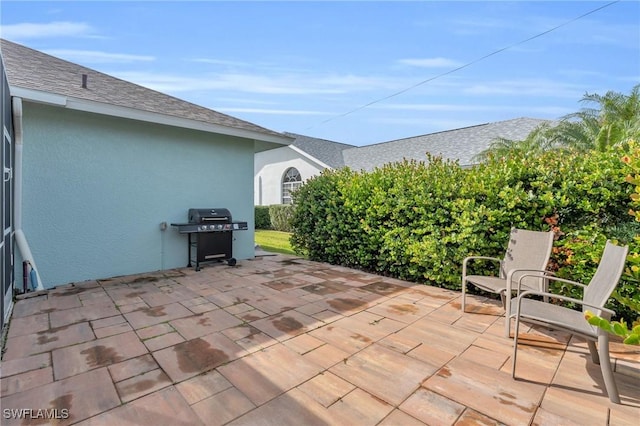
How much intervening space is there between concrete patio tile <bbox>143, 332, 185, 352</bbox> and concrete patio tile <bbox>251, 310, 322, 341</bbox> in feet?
2.70

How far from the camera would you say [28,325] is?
3562 millimetres

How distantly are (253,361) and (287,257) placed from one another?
5.42m

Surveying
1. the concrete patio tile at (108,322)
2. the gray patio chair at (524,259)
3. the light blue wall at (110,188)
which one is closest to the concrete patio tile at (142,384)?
the concrete patio tile at (108,322)

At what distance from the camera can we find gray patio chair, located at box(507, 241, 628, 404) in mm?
2297

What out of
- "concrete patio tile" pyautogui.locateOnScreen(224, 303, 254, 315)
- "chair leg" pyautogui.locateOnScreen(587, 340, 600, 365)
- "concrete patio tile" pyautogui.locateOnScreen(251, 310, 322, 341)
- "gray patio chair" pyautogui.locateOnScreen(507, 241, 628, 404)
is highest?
"gray patio chair" pyautogui.locateOnScreen(507, 241, 628, 404)

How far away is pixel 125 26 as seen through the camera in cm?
671

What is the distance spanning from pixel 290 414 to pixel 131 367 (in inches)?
61.1

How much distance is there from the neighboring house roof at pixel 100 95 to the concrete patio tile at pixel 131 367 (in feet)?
13.9

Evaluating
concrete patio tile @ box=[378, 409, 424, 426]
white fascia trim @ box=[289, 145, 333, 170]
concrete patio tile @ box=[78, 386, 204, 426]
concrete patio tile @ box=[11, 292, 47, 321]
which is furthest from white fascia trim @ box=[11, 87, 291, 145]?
white fascia trim @ box=[289, 145, 333, 170]

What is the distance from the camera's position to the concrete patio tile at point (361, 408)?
2.07m

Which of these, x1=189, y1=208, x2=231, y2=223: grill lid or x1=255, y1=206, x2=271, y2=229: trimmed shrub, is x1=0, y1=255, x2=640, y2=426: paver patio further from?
x1=255, y1=206, x2=271, y2=229: trimmed shrub

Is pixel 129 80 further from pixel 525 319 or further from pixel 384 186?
pixel 525 319

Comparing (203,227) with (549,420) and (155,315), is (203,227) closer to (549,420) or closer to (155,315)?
(155,315)

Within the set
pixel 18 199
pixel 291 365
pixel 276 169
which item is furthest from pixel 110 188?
pixel 276 169
